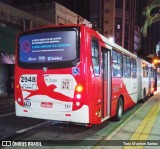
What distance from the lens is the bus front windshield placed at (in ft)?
25.8

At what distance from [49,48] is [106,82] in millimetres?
2295

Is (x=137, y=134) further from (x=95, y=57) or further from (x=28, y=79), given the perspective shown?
(x=28, y=79)

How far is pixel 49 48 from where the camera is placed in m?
8.15

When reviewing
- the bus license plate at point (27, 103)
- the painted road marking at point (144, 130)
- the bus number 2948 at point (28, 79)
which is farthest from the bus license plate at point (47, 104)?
the painted road marking at point (144, 130)

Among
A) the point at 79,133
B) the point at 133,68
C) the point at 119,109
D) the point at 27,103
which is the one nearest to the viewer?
the point at 27,103

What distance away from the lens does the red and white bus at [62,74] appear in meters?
7.64

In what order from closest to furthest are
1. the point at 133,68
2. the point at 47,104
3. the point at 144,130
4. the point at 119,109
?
the point at 47,104, the point at 144,130, the point at 119,109, the point at 133,68

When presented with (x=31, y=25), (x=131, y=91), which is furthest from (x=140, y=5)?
(x=131, y=91)

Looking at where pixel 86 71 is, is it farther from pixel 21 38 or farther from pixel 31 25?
pixel 31 25

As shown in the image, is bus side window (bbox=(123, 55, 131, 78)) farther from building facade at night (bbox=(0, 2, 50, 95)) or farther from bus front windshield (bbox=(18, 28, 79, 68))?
building facade at night (bbox=(0, 2, 50, 95))

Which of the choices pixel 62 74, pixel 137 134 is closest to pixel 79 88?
pixel 62 74

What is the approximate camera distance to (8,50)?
68.1ft

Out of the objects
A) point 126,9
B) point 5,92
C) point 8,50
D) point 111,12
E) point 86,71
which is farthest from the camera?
point 126,9

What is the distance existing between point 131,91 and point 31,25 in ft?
46.3
